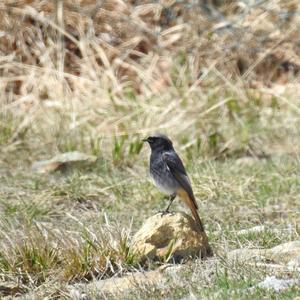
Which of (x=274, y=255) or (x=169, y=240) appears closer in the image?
Answer: (x=274, y=255)

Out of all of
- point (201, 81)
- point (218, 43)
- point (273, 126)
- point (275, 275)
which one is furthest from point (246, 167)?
point (275, 275)

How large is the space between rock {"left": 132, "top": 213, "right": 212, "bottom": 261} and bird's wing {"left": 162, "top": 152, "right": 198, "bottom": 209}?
0.25 meters

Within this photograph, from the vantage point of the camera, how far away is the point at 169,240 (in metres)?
5.55

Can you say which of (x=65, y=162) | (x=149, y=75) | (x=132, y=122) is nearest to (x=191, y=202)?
(x=65, y=162)

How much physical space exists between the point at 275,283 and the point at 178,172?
1300 mm

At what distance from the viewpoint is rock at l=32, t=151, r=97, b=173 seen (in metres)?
8.25

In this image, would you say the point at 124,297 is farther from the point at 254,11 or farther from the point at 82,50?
the point at 254,11

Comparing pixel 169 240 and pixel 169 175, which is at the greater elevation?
pixel 169 175

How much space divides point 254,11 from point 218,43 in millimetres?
937

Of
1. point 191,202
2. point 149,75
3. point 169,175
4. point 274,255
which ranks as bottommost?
point 149,75

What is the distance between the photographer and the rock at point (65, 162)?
8250mm

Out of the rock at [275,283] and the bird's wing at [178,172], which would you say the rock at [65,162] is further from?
the rock at [275,283]

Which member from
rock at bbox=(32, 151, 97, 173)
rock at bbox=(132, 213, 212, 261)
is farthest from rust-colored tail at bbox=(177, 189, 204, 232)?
rock at bbox=(32, 151, 97, 173)

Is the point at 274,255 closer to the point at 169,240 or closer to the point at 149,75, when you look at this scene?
the point at 169,240
